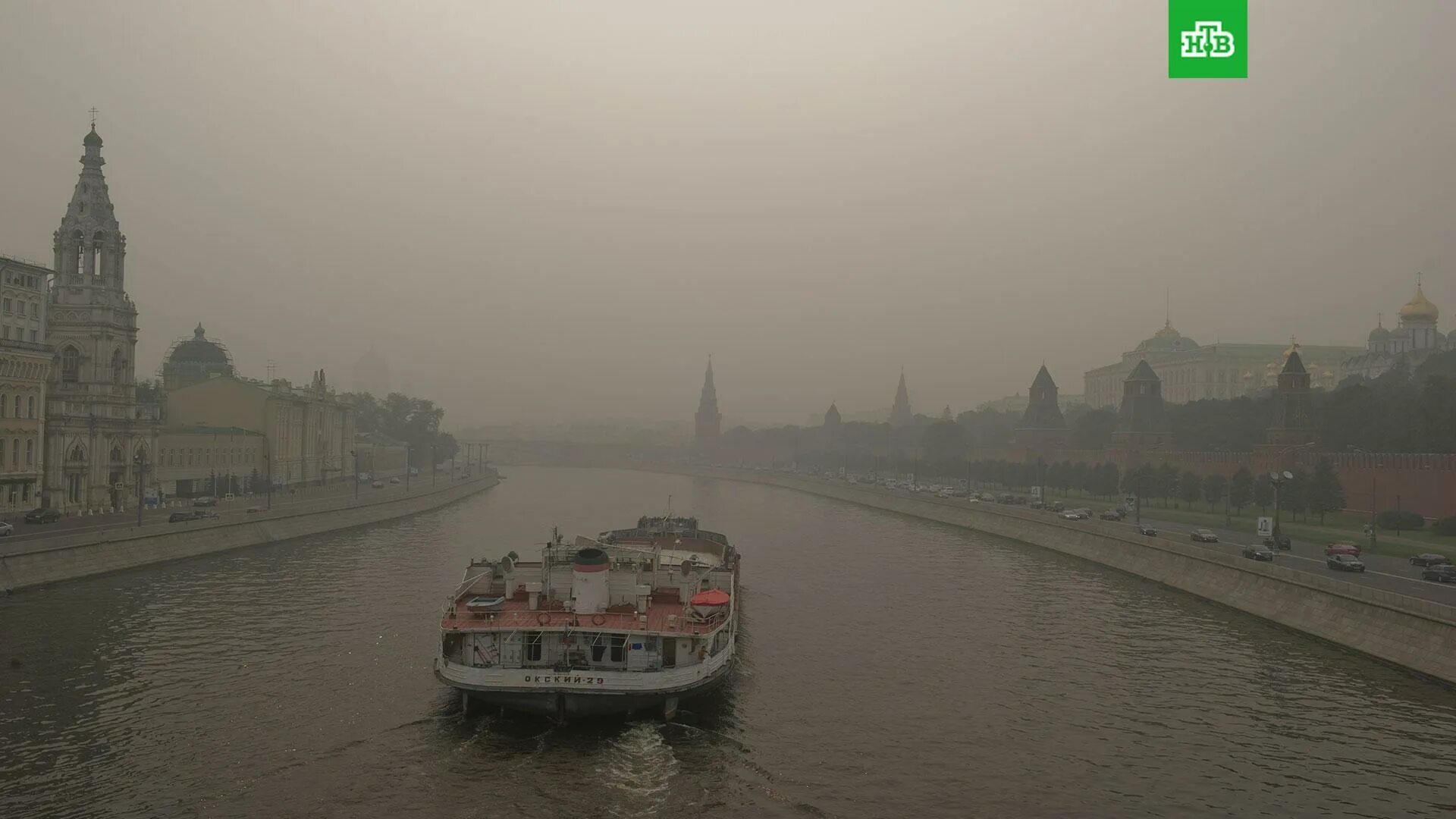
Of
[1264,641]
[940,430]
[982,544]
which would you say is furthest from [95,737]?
[940,430]

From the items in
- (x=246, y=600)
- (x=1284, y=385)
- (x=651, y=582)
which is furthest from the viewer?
(x=1284, y=385)

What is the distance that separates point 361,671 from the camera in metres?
33.1

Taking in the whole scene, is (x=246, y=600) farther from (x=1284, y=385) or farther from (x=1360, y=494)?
(x=1284, y=385)

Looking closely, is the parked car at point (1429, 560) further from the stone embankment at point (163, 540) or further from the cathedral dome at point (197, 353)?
the cathedral dome at point (197, 353)

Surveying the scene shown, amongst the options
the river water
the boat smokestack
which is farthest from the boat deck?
the river water

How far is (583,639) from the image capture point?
96.7 ft

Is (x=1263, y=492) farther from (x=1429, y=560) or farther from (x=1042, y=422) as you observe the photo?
(x=1042, y=422)

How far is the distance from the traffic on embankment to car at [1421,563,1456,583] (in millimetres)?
393

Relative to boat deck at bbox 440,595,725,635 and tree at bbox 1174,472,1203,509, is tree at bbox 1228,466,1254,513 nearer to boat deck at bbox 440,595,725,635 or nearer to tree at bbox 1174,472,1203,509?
tree at bbox 1174,472,1203,509

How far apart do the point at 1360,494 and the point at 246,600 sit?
75899mm

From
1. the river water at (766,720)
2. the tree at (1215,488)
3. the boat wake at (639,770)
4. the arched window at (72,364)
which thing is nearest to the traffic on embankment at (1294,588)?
the river water at (766,720)

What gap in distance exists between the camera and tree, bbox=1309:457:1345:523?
68875 mm

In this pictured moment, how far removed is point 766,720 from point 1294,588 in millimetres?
26891

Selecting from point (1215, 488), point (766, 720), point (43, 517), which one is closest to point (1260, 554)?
point (766, 720)
